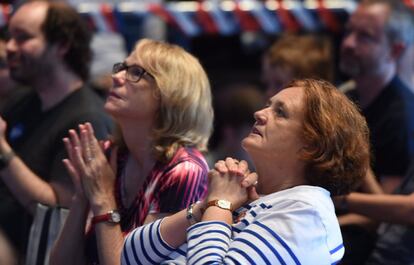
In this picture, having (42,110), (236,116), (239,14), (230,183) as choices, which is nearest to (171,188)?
(230,183)

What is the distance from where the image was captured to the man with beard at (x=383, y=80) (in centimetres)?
454

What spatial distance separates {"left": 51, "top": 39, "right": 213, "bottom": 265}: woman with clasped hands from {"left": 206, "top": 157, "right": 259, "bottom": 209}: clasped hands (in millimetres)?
435

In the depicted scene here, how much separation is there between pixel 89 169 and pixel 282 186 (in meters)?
0.85

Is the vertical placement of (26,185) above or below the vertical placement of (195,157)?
below

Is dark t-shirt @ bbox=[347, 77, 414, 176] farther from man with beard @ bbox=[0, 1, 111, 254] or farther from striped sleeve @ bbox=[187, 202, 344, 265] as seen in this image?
striped sleeve @ bbox=[187, 202, 344, 265]

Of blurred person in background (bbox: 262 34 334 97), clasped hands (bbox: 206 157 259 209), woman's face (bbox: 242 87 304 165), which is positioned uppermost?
woman's face (bbox: 242 87 304 165)

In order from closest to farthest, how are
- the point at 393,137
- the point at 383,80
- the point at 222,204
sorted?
the point at 222,204
the point at 393,137
the point at 383,80

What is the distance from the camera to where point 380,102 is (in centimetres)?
469

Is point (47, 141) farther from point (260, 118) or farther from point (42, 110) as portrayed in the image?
point (260, 118)

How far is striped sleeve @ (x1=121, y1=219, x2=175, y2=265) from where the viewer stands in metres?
3.20

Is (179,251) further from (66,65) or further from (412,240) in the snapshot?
(66,65)

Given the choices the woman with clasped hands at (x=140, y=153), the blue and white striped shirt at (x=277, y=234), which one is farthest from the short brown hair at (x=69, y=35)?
the blue and white striped shirt at (x=277, y=234)

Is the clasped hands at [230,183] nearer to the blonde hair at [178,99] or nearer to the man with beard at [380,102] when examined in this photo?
the blonde hair at [178,99]

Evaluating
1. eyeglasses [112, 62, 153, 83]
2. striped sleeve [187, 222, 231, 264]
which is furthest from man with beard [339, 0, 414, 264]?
striped sleeve [187, 222, 231, 264]
